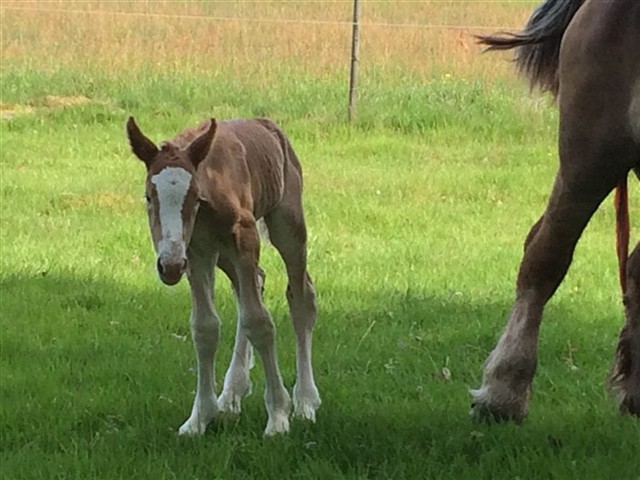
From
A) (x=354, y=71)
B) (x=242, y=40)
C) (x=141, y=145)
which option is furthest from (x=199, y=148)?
(x=242, y=40)

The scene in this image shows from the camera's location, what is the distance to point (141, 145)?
13.5 ft

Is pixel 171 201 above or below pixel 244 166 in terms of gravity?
above

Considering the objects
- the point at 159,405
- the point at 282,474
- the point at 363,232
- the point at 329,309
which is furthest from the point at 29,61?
the point at 282,474

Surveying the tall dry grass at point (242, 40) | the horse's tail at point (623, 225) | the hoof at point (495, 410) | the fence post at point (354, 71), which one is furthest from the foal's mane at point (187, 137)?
the tall dry grass at point (242, 40)

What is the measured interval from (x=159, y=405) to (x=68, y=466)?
86 cm

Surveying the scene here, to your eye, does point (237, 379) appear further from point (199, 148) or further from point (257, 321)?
point (199, 148)

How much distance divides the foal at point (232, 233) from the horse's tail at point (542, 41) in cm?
108

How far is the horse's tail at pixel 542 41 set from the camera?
5059mm

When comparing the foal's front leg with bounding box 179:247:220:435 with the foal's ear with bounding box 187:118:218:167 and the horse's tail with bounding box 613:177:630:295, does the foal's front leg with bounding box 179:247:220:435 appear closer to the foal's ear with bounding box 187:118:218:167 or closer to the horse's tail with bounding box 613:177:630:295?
the foal's ear with bounding box 187:118:218:167

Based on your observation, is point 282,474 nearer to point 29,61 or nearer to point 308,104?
point 308,104

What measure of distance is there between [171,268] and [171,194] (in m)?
0.27

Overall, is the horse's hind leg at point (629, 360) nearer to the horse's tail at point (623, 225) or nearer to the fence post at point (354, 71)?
the horse's tail at point (623, 225)

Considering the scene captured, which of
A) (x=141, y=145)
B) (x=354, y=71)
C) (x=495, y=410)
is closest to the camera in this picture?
(x=141, y=145)

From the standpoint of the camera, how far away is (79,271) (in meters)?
7.84
